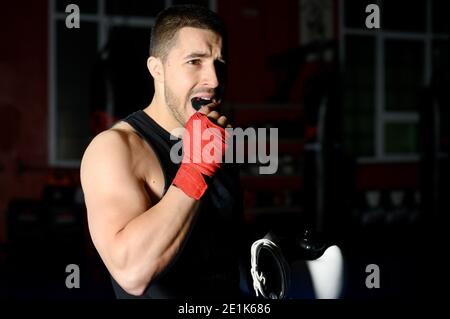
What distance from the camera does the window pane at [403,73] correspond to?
20.5ft

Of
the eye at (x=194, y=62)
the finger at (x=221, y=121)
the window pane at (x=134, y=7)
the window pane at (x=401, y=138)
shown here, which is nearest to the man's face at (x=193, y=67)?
the eye at (x=194, y=62)

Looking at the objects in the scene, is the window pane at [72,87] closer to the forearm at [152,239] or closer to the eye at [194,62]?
the eye at [194,62]

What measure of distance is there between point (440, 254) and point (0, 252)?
377 cm

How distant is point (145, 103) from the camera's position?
4605 mm

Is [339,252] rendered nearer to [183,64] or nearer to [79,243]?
[183,64]

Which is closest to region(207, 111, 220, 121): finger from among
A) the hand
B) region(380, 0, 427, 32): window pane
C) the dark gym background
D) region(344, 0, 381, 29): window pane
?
the hand

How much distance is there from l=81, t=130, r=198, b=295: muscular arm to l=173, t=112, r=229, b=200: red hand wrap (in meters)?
0.06

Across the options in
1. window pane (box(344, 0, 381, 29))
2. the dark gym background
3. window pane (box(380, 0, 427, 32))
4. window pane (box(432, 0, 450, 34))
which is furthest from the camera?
window pane (box(432, 0, 450, 34))

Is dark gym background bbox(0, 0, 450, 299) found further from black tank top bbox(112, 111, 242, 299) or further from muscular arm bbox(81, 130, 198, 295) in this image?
muscular arm bbox(81, 130, 198, 295)

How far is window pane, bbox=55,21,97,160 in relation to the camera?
5.02 m

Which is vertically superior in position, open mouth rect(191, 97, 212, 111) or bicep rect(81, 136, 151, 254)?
open mouth rect(191, 97, 212, 111)

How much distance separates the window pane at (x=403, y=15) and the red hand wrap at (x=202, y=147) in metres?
5.58

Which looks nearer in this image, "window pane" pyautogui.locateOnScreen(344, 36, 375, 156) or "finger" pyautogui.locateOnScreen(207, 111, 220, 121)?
"finger" pyautogui.locateOnScreen(207, 111, 220, 121)
